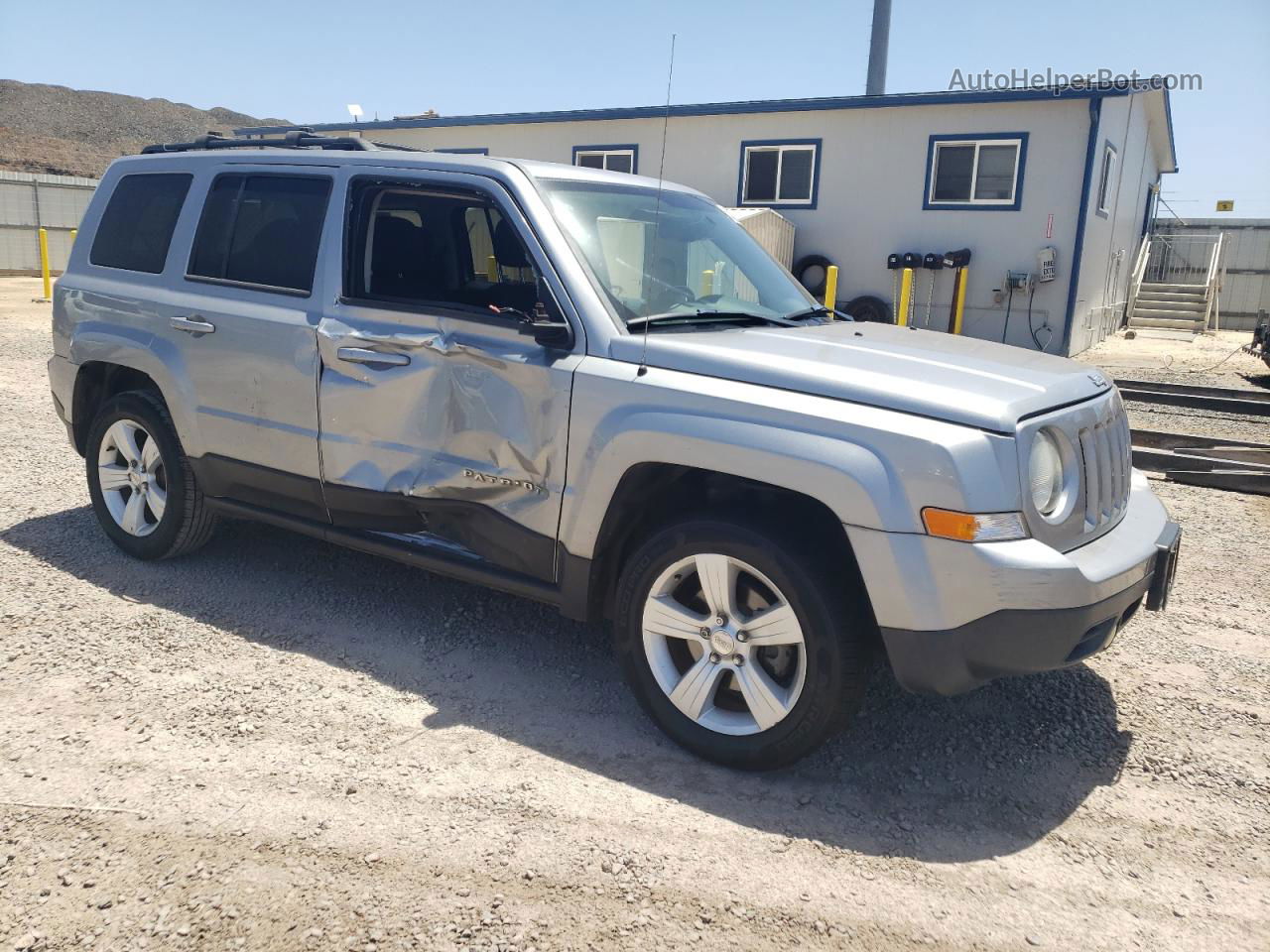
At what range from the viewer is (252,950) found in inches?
95.5

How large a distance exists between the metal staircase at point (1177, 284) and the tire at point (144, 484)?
24.1 meters

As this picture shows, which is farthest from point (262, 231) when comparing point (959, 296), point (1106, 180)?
point (1106, 180)

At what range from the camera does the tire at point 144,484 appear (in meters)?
4.82

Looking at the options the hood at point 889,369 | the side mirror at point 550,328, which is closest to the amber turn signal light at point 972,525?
the hood at point 889,369

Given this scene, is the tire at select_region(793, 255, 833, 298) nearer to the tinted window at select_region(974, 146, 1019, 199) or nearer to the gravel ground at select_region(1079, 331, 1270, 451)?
the tinted window at select_region(974, 146, 1019, 199)

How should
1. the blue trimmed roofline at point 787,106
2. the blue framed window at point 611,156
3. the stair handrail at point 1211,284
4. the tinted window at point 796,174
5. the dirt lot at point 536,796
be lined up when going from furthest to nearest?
the stair handrail at point 1211,284 < the blue framed window at point 611,156 < the tinted window at point 796,174 < the blue trimmed roofline at point 787,106 < the dirt lot at point 536,796

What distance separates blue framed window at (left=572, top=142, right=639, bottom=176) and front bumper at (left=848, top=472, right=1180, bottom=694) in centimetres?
1758

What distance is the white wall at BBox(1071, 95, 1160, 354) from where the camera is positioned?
56.1 ft

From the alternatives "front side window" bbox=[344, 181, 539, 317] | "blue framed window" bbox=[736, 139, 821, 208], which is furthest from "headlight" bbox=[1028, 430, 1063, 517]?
"blue framed window" bbox=[736, 139, 821, 208]

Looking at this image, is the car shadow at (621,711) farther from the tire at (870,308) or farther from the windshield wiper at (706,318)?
Result: the tire at (870,308)

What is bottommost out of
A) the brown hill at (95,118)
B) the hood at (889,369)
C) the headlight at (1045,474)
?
the headlight at (1045,474)


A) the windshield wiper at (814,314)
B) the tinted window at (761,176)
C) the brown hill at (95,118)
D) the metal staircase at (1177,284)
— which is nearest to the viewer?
the windshield wiper at (814,314)

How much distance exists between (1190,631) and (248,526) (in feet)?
16.5

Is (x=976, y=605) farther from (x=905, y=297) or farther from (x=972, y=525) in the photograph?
(x=905, y=297)
